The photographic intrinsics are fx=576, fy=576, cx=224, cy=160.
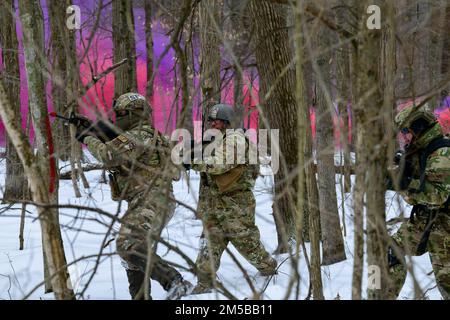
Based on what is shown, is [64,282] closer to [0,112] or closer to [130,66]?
[0,112]

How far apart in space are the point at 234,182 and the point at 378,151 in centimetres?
281

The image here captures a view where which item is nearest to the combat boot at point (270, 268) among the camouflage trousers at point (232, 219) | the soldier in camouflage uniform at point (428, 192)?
the camouflage trousers at point (232, 219)

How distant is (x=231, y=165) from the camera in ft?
15.2

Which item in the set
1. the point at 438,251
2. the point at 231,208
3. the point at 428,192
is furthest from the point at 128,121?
the point at 438,251

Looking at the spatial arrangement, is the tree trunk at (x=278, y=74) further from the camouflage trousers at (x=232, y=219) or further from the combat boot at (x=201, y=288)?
the combat boot at (x=201, y=288)

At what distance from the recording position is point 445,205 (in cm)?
383

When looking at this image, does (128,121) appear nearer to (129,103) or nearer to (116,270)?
(129,103)

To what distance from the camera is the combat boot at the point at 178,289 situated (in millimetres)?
3953

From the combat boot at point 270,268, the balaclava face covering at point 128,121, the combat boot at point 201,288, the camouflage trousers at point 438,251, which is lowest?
the combat boot at point 201,288

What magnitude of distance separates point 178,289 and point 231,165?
113cm

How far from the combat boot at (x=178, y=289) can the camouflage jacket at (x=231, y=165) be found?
3.06ft

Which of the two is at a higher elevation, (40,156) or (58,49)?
(58,49)

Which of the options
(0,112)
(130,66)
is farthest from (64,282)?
(130,66)

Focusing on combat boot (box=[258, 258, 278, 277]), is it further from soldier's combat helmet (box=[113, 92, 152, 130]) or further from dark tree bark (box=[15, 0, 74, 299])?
dark tree bark (box=[15, 0, 74, 299])
